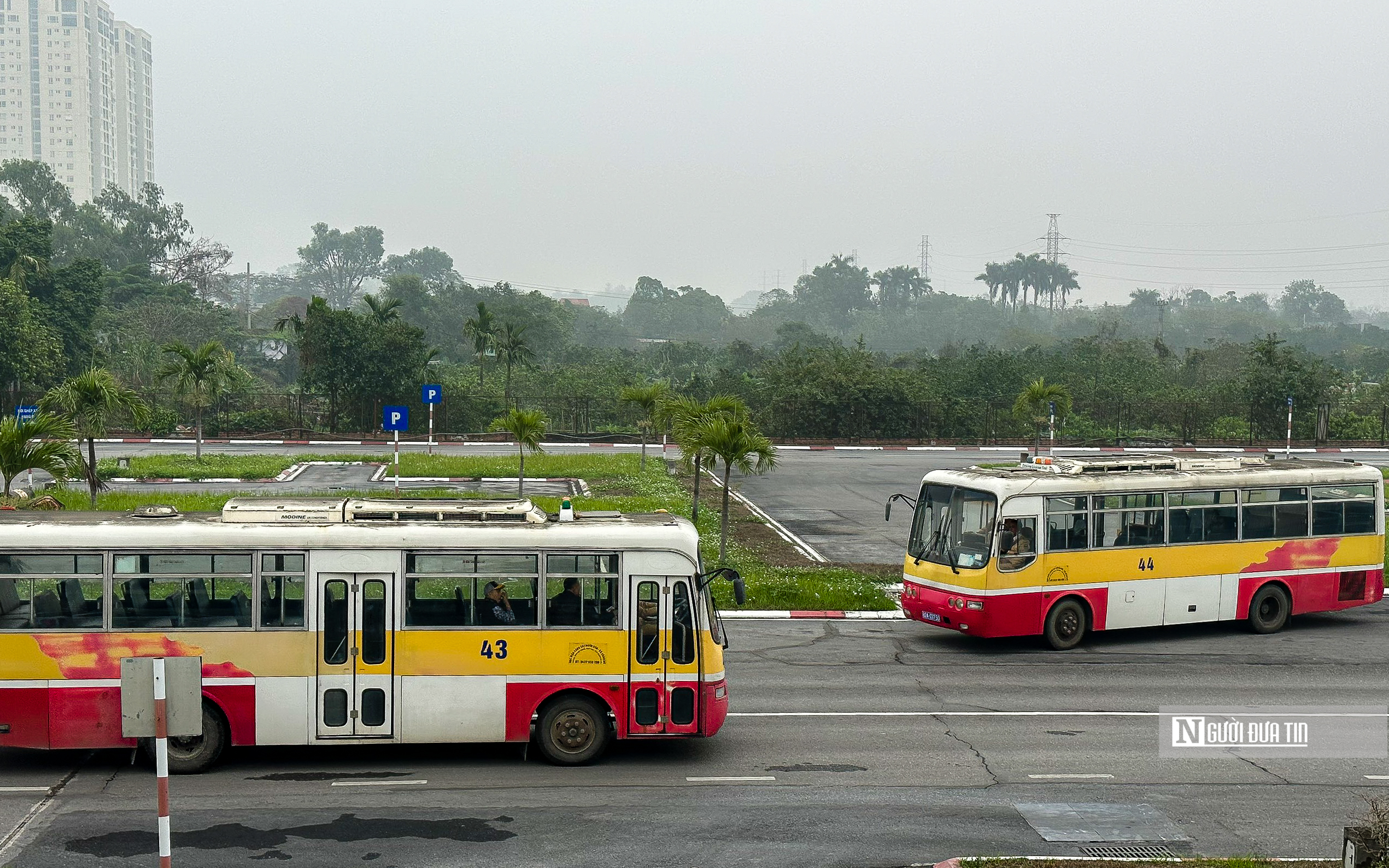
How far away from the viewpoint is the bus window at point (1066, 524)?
Answer: 62.0ft

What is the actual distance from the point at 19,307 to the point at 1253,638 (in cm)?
5089

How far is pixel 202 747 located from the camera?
12.6 metres

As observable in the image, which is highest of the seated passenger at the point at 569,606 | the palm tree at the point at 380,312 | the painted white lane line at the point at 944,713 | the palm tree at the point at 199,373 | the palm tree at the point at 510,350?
the palm tree at the point at 380,312

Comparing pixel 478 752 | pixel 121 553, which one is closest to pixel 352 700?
pixel 478 752

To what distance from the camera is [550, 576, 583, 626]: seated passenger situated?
13.1 metres

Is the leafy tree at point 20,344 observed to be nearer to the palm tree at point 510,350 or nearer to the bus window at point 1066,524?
the palm tree at point 510,350

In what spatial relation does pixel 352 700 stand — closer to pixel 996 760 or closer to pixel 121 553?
pixel 121 553

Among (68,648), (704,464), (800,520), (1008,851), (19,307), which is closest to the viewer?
(1008,851)

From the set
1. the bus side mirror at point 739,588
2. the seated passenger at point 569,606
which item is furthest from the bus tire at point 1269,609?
the seated passenger at point 569,606

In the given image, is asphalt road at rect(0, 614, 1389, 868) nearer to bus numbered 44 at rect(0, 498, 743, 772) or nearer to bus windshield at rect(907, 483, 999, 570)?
bus numbered 44 at rect(0, 498, 743, 772)

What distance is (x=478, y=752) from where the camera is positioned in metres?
13.6

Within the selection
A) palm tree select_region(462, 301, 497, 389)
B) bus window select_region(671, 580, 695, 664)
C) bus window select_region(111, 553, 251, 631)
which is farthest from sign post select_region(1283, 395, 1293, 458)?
bus window select_region(111, 553, 251, 631)

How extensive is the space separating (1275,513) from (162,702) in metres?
17.9

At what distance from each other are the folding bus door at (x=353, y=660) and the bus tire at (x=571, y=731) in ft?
5.29
